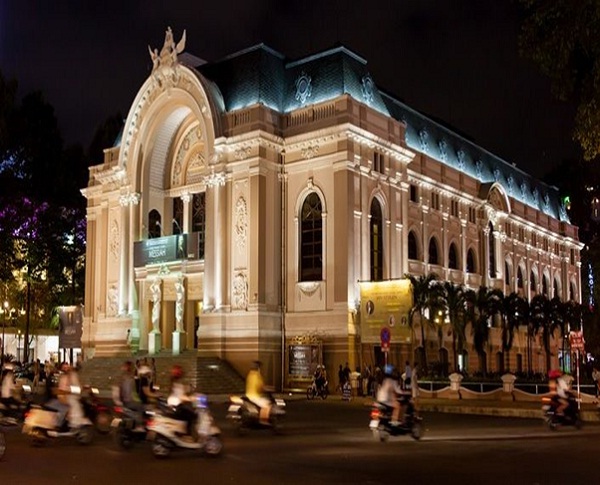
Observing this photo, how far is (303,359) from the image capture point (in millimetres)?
42250

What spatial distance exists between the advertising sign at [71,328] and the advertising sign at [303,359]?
17307 millimetres

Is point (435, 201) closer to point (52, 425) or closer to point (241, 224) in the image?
point (241, 224)

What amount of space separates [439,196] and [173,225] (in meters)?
17.0

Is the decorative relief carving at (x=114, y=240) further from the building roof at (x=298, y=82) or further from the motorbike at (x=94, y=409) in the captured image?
the motorbike at (x=94, y=409)

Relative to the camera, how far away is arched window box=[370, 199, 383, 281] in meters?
44.9

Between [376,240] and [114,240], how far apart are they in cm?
1716

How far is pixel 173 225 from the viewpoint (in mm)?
51125

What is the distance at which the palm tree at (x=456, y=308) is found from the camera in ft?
141

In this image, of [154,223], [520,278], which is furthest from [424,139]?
[520,278]

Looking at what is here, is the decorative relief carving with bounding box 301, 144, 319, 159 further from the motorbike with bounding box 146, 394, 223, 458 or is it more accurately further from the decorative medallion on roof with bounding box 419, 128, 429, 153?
the motorbike with bounding box 146, 394, 223, 458

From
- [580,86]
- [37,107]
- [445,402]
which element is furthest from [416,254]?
[580,86]

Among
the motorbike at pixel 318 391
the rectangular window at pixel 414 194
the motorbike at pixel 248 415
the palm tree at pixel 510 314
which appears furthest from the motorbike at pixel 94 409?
the rectangular window at pixel 414 194

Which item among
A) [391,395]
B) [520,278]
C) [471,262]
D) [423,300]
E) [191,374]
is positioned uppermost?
[471,262]

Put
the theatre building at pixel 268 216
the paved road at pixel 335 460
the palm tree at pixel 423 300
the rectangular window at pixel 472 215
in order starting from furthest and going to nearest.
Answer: the rectangular window at pixel 472 215 < the theatre building at pixel 268 216 < the palm tree at pixel 423 300 < the paved road at pixel 335 460
